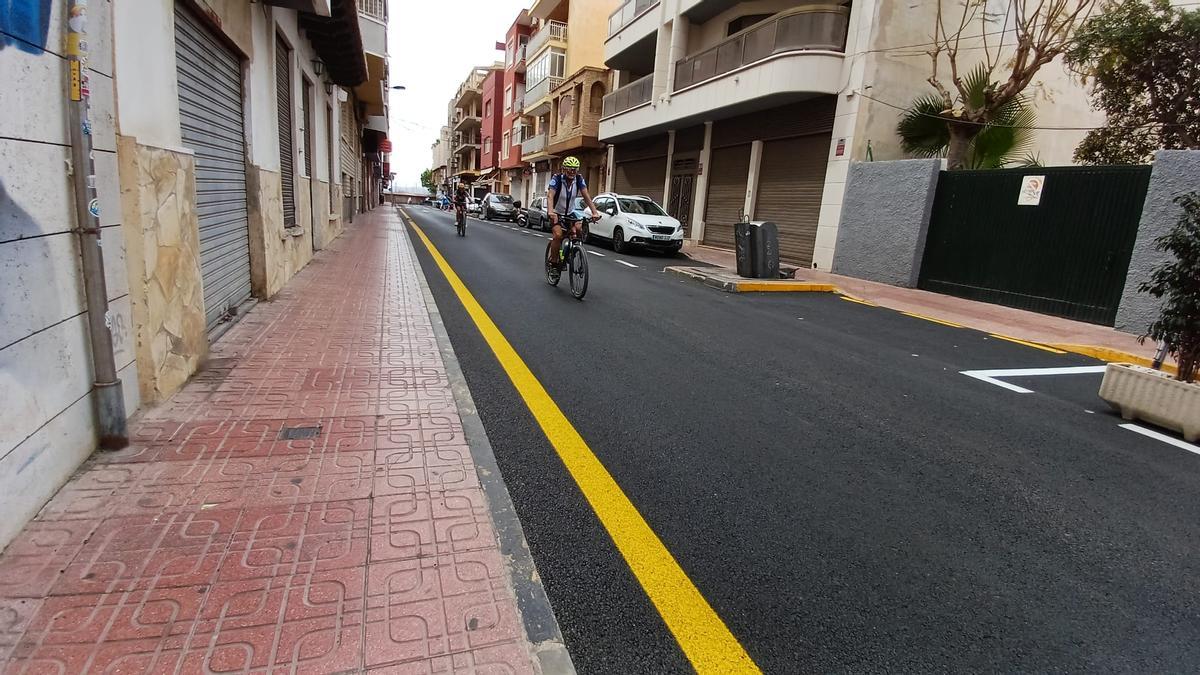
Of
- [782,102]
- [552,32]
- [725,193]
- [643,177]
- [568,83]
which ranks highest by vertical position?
[552,32]

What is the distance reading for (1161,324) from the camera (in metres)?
4.44

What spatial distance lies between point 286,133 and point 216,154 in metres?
4.08

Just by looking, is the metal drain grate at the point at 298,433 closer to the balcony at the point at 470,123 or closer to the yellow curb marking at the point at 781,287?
the yellow curb marking at the point at 781,287

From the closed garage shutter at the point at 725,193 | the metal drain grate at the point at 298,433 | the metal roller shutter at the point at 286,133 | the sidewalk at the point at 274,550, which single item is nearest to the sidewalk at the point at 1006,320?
the closed garage shutter at the point at 725,193

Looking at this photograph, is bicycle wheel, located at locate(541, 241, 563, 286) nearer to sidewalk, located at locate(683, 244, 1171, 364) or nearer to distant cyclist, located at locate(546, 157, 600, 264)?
distant cyclist, located at locate(546, 157, 600, 264)

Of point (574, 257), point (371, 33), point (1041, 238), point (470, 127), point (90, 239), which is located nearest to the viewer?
point (90, 239)

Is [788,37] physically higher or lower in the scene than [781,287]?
higher

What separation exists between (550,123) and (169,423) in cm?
3430

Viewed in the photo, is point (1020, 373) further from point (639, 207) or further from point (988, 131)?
point (639, 207)

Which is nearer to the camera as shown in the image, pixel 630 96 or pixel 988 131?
pixel 988 131

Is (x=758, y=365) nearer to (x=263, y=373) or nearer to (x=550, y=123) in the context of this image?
(x=263, y=373)

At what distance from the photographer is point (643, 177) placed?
1016 inches

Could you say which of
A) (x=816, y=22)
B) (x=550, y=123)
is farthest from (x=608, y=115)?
(x=816, y=22)

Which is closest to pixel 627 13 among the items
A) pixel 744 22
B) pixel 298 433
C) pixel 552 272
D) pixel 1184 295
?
pixel 744 22
